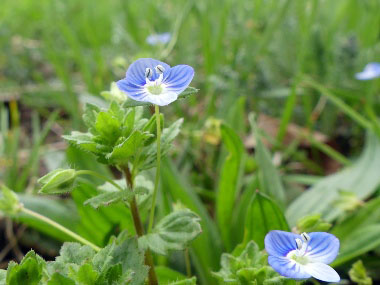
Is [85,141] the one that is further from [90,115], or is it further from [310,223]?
[310,223]

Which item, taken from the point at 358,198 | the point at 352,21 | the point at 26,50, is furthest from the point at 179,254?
the point at 26,50

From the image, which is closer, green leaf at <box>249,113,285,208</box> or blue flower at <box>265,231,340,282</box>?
blue flower at <box>265,231,340,282</box>

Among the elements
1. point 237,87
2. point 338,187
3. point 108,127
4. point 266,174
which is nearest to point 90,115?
point 108,127

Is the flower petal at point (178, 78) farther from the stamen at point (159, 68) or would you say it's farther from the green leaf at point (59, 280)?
the green leaf at point (59, 280)

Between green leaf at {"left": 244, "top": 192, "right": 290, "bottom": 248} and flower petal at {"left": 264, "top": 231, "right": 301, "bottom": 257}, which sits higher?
green leaf at {"left": 244, "top": 192, "right": 290, "bottom": 248}

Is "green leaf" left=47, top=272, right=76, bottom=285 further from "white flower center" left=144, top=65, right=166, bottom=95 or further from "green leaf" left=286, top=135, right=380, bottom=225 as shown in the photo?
"green leaf" left=286, top=135, right=380, bottom=225

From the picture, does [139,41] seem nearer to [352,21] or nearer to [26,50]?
[26,50]

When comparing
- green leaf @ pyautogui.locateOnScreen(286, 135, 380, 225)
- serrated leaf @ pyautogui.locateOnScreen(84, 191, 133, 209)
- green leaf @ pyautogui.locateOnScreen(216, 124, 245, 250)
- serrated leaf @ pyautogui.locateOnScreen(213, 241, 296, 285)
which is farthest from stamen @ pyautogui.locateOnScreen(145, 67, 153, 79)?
green leaf @ pyautogui.locateOnScreen(286, 135, 380, 225)
